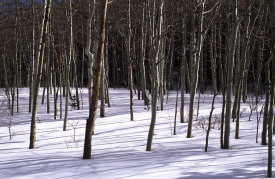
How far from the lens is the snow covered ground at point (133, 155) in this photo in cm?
550

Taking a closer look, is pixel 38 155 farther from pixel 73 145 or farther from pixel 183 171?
pixel 183 171

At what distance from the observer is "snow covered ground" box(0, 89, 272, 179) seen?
5.50 metres

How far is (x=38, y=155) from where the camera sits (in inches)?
299

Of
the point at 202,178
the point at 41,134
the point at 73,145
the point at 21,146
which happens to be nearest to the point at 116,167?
the point at 202,178

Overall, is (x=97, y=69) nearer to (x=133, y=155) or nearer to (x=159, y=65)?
(x=133, y=155)

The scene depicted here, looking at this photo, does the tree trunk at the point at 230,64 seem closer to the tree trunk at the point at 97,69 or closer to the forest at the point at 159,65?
the forest at the point at 159,65

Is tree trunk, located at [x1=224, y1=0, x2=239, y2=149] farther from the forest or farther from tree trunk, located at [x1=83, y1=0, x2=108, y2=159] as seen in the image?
tree trunk, located at [x1=83, y1=0, x2=108, y2=159]

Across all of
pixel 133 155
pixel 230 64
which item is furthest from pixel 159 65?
pixel 133 155

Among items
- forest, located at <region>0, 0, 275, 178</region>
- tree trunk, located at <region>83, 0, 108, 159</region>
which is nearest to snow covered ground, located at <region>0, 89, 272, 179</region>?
forest, located at <region>0, 0, 275, 178</region>

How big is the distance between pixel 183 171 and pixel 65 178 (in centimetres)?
205

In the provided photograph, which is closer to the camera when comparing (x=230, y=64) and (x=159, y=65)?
(x=230, y=64)

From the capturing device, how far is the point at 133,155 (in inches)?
279

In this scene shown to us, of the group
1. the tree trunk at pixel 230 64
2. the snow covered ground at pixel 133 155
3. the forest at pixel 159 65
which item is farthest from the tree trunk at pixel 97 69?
the tree trunk at pixel 230 64

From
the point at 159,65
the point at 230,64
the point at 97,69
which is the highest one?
the point at 159,65
